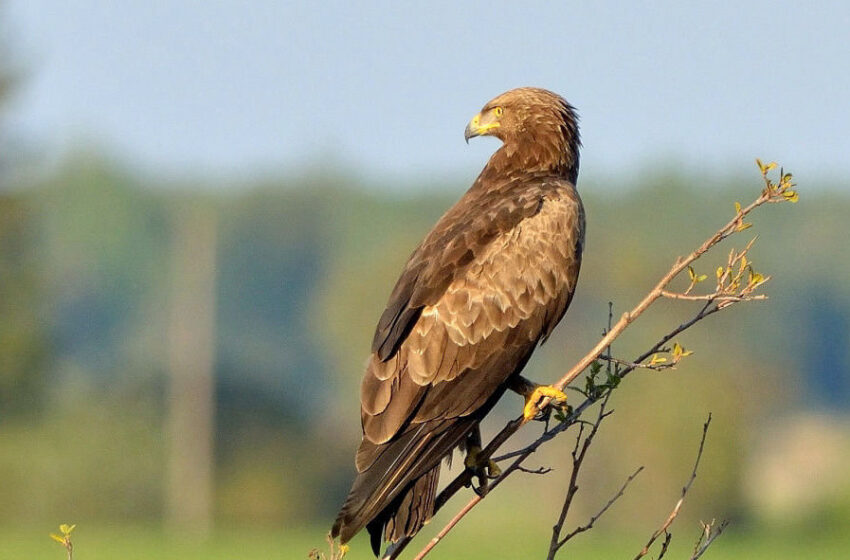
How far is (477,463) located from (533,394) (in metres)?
0.39

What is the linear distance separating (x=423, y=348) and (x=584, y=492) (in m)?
35.1

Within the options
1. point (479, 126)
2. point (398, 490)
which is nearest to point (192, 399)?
point (479, 126)

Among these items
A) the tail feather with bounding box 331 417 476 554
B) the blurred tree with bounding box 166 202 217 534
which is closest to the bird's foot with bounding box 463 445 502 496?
the tail feather with bounding box 331 417 476 554

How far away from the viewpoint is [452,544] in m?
40.5

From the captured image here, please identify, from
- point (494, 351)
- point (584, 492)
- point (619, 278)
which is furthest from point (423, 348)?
point (619, 278)

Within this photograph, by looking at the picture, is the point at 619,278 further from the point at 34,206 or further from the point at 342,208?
the point at 342,208

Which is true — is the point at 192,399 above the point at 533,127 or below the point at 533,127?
above

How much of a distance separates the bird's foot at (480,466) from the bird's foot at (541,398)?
0.93 ft

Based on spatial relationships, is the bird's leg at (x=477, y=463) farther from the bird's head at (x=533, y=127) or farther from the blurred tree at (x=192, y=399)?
the blurred tree at (x=192, y=399)

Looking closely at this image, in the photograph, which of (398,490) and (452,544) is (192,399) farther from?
(398,490)

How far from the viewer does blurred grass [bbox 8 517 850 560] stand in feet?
Answer: 117

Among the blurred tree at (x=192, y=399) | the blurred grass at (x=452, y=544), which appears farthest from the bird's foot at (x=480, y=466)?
the blurred tree at (x=192, y=399)

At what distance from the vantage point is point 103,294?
9631 cm

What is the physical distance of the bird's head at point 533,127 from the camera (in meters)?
8.90
